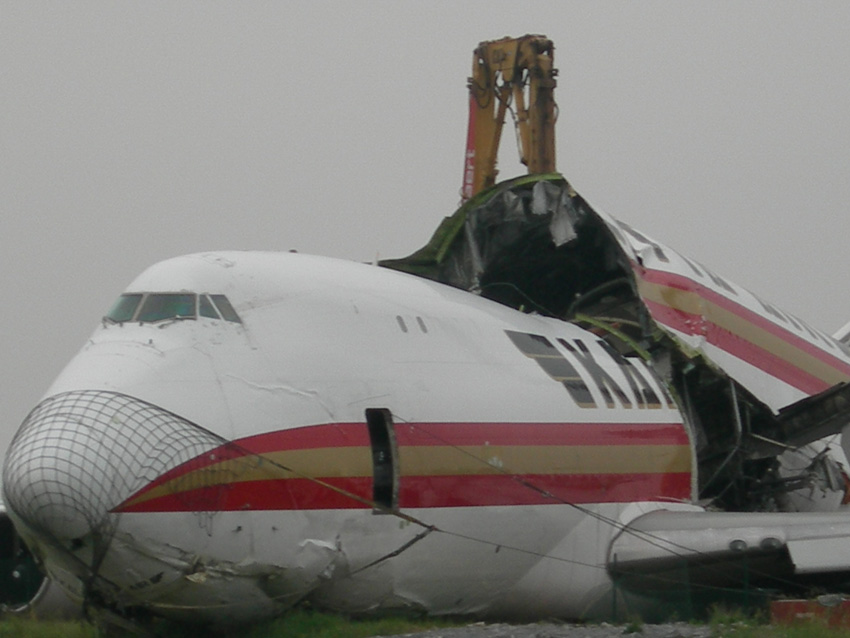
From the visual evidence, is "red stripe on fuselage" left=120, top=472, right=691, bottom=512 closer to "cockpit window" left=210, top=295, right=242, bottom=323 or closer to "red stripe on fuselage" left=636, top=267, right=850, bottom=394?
"cockpit window" left=210, top=295, right=242, bottom=323

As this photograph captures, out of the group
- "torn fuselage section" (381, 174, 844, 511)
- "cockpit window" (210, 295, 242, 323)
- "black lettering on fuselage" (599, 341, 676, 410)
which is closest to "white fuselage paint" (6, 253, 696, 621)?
"cockpit window" (210, 295, 242, 323)

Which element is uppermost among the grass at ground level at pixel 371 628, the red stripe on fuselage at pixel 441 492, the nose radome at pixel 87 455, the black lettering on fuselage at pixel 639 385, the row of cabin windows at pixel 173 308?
the row of cabin windows at pixel 173 308

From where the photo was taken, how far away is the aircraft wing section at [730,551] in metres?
18.1

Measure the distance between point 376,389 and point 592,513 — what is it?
11.9 feet

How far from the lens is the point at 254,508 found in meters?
14.4

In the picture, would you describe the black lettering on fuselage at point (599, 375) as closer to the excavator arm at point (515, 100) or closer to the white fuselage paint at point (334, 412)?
the white fuselage paint at point (334, 412)

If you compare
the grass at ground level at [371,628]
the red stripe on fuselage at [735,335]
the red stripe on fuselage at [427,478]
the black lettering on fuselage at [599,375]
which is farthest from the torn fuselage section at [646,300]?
the grass at ground level at [371,628]

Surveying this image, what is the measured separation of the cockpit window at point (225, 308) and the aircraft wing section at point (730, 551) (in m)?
Answer: 5.64

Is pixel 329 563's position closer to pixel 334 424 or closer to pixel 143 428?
pixel 334 424

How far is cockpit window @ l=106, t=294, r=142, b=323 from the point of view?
51.3ft

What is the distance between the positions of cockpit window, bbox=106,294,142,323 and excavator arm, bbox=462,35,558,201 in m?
15.1

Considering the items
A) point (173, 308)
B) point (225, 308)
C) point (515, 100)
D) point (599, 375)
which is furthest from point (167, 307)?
point (515, 100)

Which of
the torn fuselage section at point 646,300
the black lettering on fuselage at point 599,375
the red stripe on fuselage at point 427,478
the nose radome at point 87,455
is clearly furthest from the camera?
the torn fuselage section at point 646,300

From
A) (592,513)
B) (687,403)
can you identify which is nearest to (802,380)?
(687,403)
